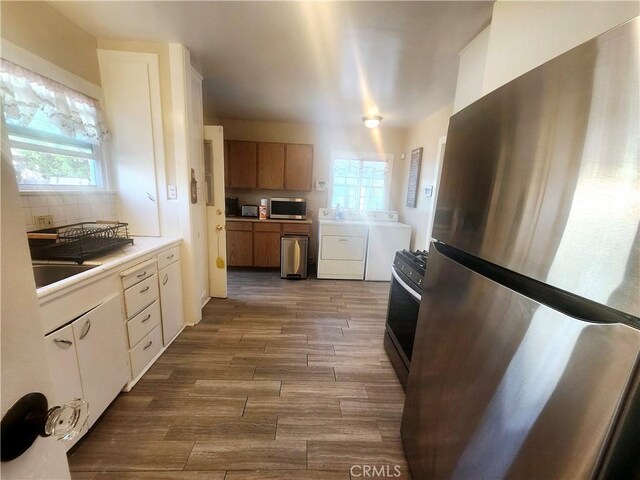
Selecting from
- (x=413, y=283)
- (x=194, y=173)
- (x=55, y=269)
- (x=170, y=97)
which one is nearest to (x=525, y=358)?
(x=413, y=283)

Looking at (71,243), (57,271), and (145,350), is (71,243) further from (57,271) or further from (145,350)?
(145,350)

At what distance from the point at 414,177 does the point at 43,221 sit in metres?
3.96

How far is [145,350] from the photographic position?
1.77 m

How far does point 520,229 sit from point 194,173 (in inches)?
97.3

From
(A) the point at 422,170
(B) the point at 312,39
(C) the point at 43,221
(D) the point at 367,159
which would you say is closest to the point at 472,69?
(B) the point at 312,39

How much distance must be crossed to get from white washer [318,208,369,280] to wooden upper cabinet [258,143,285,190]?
1.09m

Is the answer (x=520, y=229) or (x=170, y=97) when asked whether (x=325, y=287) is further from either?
(x=520, y=229)

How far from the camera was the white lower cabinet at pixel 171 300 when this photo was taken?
1.98 meters

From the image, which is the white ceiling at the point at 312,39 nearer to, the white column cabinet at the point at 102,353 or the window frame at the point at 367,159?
the window frame at the point at 367,159

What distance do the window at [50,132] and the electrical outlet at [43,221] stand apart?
19 cm

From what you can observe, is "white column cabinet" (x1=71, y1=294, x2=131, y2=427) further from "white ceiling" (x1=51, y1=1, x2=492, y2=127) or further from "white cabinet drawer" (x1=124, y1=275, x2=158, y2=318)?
"white ceiling" (x1=51, y1=1, x2=492, y2=127)

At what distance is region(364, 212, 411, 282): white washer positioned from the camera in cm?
377

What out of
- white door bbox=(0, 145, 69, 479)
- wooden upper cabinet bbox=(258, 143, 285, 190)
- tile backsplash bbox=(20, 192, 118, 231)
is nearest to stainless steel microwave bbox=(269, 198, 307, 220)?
wooden upper cabinet bbox=(258, 143, 285, 190)

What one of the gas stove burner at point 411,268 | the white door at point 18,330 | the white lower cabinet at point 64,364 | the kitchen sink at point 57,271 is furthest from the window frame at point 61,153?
the gas stove burner at point 411,268
